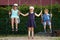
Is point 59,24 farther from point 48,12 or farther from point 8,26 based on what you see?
point 8,26

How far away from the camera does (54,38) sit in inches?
813

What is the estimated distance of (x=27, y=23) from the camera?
21969 millimetres

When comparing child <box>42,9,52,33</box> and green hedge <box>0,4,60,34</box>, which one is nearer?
child <box>42,9,52,33</box>

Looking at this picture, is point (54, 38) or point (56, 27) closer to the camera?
point (54, 38)

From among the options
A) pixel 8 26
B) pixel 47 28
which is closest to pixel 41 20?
pixel 47 28

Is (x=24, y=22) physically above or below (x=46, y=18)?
below

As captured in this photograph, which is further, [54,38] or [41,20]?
[41,20]

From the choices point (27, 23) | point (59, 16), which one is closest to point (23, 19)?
point (27, 23)

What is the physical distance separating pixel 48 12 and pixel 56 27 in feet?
3.69

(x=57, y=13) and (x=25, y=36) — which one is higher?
(x=57, y=13)

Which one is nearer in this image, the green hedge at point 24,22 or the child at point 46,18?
the child at point 46,18

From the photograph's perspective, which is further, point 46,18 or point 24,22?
point 24,22

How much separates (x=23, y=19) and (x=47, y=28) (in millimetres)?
→ 1673

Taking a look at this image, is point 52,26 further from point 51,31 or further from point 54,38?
point 54,38
